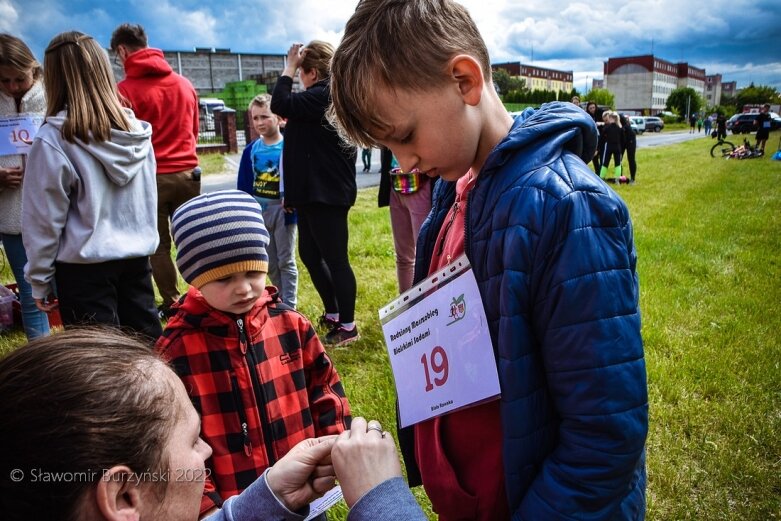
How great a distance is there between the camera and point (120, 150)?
241 centimetres

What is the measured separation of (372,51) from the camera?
1.03 meters

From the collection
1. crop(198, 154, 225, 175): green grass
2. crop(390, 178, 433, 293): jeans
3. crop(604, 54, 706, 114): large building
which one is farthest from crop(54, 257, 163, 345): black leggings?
crop(604, 54, 706, 114): large building

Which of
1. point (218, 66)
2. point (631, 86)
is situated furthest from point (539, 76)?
point (218, 66)

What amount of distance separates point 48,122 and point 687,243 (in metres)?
6.24

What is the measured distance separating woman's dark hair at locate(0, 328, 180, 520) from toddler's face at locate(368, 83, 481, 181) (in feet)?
2.17

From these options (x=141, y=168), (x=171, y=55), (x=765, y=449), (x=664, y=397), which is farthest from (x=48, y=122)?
(x=171, y=55)

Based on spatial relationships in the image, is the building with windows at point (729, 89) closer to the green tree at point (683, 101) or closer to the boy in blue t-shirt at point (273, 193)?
the green tree at point (683, 101)

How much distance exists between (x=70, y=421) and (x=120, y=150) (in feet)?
6.36

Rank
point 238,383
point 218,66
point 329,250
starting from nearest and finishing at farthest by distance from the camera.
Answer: point 238,383
point 329,250
point 218,66

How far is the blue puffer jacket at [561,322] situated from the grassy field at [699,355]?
4.37ft

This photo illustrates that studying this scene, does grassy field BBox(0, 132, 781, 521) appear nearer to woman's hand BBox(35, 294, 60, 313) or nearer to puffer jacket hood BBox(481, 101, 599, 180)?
woman's hand BBox(35, 294, 60, 313)

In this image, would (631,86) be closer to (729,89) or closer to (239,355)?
(729,89)

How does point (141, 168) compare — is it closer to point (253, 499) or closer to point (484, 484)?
point (253, 499)

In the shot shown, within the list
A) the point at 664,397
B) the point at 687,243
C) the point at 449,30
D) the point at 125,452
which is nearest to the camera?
the point at 125,452
